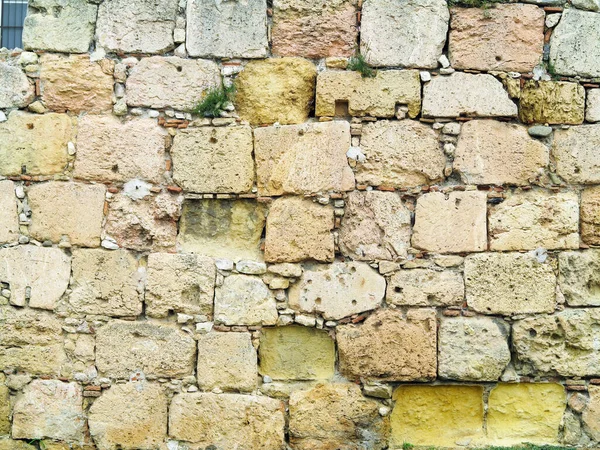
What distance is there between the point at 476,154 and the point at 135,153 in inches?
92.9

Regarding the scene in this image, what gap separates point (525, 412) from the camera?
174 inches

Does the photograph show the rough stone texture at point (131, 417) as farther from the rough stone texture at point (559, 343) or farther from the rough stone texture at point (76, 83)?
the rough stone texture at point (559, 343)

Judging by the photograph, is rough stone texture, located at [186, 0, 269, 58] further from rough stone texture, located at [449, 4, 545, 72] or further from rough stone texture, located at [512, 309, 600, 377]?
rough stone texture, located at [512, 309, 600, 377]

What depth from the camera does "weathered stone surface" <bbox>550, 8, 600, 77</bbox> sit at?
4.48 metres

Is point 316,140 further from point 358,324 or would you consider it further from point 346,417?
point 346,417

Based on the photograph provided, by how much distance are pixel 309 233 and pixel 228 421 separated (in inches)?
54.9

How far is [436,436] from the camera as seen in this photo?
4.43 meters

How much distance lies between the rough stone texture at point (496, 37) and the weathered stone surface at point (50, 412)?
3521 millimetres

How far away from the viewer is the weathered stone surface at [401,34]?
445 centimetres

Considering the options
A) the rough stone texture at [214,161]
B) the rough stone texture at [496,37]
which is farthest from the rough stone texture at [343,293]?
the rough stone texture at [496,37]

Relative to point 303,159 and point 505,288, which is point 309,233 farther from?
point 505,288

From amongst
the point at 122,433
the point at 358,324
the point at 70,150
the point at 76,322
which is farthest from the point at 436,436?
the point at 70,150

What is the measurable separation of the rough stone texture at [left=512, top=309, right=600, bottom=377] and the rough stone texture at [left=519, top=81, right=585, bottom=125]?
52.8 inches

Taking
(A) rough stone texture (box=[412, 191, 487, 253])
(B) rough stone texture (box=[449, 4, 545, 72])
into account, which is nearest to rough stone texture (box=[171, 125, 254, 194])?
(A) rough stone texture (box=[412, 191, 487, 253])
